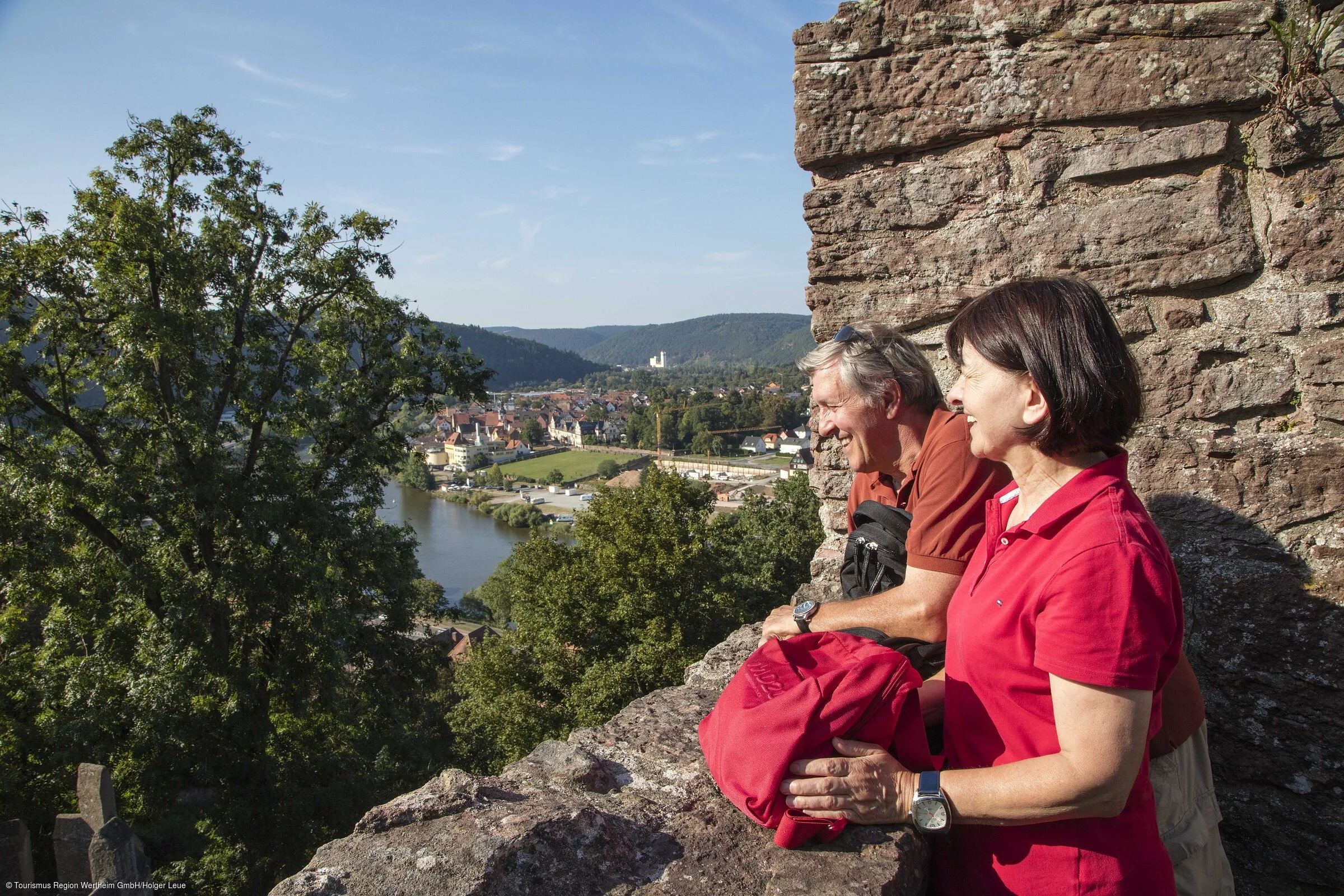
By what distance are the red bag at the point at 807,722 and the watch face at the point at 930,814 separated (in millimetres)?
93

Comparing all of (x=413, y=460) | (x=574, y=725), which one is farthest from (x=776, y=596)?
(x=413, y=460)

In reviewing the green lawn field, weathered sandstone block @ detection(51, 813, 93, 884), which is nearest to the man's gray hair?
weathered sandstone block @ detection(51, 813, 93, 884)

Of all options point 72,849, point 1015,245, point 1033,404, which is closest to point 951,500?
point 1033,404

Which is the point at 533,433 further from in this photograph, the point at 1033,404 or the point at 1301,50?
the point at 1033,404

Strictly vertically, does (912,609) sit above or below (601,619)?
above

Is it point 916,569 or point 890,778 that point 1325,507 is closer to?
point 916,569

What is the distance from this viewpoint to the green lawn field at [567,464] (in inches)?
2190

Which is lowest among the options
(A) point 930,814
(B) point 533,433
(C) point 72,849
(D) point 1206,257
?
(C) point 72,849

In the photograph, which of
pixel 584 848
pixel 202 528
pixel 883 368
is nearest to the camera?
pixel 584 848

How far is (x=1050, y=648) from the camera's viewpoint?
1063 mm

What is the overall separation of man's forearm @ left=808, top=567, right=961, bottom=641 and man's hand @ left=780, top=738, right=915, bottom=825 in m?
0.51

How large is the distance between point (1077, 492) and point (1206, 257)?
Result: 4.06 ft

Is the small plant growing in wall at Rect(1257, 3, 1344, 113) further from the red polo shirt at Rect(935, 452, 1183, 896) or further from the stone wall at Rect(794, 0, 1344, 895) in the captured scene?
the red polo shirt at Rect(935, 452, 1183, 896)

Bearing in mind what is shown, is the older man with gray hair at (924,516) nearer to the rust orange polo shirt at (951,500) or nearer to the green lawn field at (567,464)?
the rust orange polo shirt at (951,500)
